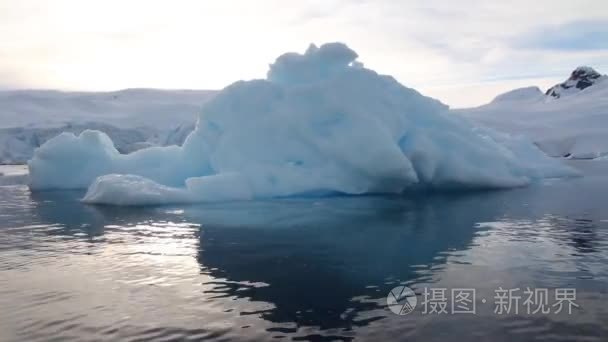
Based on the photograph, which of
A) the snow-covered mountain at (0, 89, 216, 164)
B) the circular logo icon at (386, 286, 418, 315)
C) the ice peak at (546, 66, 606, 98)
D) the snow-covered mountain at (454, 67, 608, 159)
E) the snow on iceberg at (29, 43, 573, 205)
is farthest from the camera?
the ice peak at (546, 66, 606, 98)

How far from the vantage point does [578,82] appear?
102 metres

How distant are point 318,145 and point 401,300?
12299 mm

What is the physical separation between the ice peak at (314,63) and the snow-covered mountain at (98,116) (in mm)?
28185

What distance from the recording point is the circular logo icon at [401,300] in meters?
6.30

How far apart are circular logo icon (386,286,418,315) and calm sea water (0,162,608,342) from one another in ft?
0.33

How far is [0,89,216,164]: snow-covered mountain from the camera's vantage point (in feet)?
181

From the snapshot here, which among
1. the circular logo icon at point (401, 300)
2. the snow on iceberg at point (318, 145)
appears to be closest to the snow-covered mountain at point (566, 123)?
the snow on iceberg at point (318, 145)

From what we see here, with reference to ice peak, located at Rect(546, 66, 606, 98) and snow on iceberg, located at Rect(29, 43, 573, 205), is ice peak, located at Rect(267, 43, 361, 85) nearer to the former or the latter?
snow on iceberg, located at Rect(29, 43, 573, 205)

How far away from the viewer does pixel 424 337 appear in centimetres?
543

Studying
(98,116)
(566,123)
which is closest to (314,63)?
(566,123)

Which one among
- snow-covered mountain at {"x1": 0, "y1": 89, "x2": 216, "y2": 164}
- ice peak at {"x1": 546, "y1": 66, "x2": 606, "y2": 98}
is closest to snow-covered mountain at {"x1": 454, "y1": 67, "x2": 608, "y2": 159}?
ice peak at {"x1": 546, "y1": 66, "x2": 606, "y2": 98}

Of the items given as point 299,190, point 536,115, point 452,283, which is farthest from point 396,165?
point 536,115

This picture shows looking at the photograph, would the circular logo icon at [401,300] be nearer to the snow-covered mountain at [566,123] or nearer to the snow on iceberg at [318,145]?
the snow on iceberg at [318,145]

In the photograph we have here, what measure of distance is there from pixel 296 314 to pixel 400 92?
624 inches
